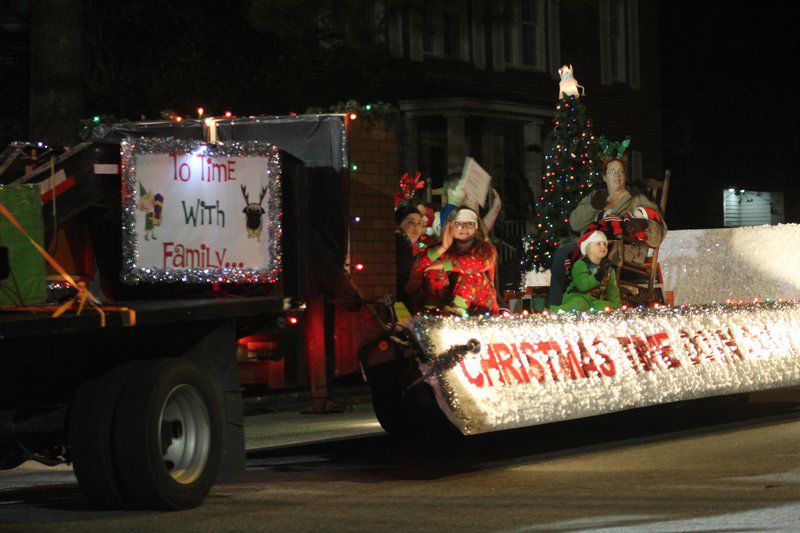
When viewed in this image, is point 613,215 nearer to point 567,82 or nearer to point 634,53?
point 567,82

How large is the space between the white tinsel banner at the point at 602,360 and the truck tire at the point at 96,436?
8.66ft

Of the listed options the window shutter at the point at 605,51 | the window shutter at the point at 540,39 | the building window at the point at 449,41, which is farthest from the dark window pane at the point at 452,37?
the window shutter at the point at 605,51

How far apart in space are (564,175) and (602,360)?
9.62 metres

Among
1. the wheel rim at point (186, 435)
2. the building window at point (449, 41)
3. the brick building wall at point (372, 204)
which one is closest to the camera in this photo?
the wheel rim at point (186, 435)

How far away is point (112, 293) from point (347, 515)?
3062mm

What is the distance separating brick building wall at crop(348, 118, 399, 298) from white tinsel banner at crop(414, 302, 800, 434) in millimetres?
1371

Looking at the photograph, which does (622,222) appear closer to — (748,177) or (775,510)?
(775,510)

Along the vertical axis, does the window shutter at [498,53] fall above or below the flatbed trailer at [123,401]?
above

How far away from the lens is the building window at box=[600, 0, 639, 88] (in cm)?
3275

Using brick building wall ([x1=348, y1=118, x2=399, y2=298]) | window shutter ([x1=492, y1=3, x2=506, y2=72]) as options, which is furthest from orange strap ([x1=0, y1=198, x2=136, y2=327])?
window shutter ([x1=492, y1=3, x2=506, y2=72])

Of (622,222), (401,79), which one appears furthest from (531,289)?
(401,79)

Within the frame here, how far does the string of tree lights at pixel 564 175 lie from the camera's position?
20641 millimetres

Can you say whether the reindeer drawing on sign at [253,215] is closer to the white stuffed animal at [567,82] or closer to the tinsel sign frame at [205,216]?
the tinsel sign frame at [205,216]

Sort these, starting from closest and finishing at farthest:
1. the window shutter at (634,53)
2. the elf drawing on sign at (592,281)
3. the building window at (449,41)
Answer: the elf drawing on sign at (592,281) < the building window at (449,41) < the window shutter at (634,53)
